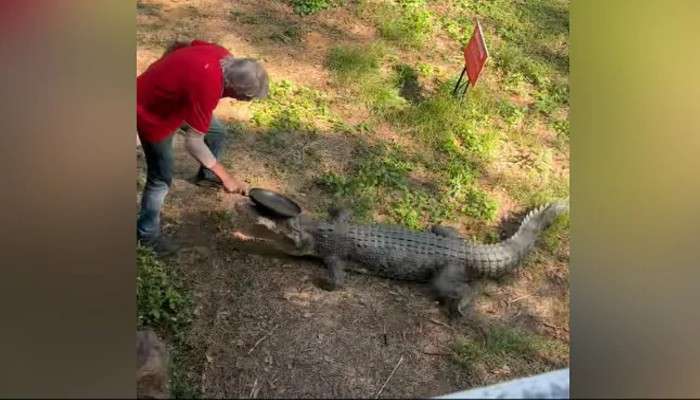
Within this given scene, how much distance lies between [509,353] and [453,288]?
0.33m

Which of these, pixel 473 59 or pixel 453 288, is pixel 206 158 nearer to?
pixel 453 288

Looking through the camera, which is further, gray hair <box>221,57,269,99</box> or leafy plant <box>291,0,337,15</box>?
leafy plant <box>291,0,337,15</box>

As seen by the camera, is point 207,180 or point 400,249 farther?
point 400,249

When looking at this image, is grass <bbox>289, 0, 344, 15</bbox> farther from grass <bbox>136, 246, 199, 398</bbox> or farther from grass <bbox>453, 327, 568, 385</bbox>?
grass <bbox>453, 327, 568, 385</bbox>

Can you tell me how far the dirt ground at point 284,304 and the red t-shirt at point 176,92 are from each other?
0.24ft

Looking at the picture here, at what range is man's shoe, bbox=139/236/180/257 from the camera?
8.24ft

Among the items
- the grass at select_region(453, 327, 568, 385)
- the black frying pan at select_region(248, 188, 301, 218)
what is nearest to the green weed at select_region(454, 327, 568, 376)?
Answer: the grass at select_region(453, 327, 568, 385)

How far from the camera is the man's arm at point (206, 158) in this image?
254 centimetres

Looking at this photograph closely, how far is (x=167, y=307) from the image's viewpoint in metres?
2.44

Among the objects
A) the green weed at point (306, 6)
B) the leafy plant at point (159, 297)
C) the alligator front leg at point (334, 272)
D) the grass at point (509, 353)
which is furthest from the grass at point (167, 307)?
the green weed at point (306, 6)

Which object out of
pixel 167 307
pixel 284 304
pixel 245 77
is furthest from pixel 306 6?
pixel 167 307

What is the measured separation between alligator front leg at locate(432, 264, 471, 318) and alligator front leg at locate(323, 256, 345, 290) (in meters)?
0.37
